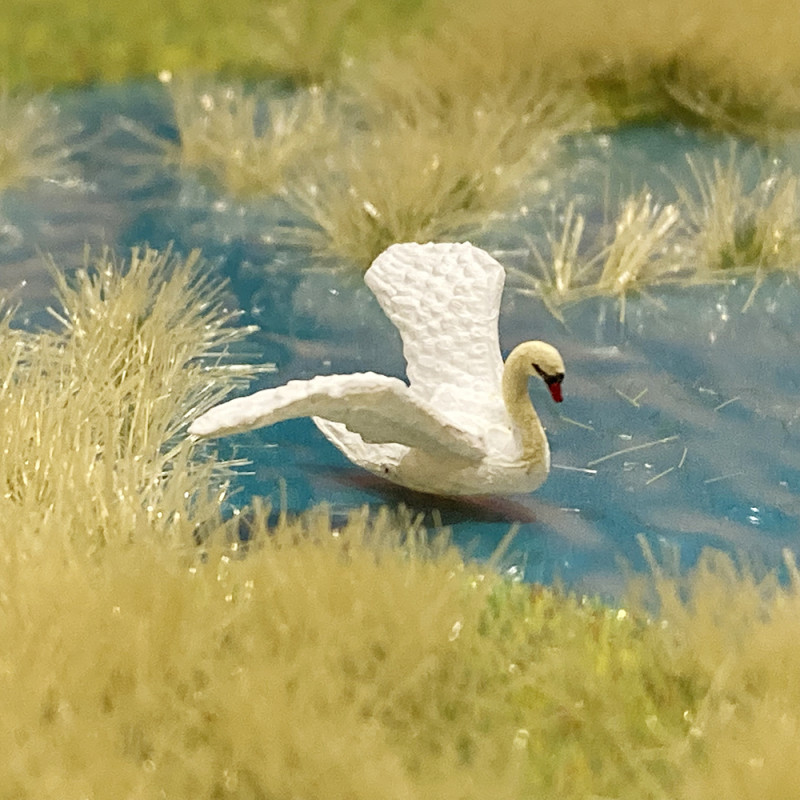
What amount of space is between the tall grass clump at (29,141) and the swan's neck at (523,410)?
31.2 inches

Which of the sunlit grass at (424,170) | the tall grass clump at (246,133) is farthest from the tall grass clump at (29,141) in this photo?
the sunlit grass at (424,170)

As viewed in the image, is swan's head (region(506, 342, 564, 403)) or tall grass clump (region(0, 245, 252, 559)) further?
swan's head (region(506, 342, 564, 403))

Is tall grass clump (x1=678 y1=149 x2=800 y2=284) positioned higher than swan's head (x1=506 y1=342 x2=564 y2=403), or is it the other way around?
tall grass clump (x1=678 y1=149 x2=800 y2=284)

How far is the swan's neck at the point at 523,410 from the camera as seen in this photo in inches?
45.6

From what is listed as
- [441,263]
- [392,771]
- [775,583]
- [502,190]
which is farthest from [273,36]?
[392,771]

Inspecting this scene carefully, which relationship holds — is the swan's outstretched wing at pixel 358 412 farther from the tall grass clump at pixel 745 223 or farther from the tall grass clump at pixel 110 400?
the tall grass clump at pixel 745 223

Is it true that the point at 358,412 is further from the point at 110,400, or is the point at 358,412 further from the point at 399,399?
the point at 110,400

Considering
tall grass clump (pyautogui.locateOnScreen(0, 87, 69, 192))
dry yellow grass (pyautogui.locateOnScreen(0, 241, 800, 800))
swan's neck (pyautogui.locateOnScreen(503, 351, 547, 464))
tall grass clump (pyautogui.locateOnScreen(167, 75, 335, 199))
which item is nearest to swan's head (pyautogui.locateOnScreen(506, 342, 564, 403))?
swan's neck (pyautogui.locateOnScreen(503, 351, 547, 464))

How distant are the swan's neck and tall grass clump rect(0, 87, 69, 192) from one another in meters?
0.79

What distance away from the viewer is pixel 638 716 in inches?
32.3

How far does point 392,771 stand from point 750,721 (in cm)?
24

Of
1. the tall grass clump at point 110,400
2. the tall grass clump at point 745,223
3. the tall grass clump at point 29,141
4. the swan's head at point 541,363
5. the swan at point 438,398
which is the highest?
the tall grass clump at point 745,223

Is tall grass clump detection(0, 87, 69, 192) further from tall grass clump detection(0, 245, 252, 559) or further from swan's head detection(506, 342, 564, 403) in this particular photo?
swan's head detection(506, 342, 564, 403)

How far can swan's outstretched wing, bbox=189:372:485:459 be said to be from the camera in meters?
0.96
